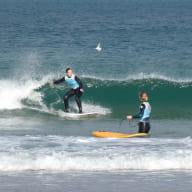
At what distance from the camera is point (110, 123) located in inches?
702

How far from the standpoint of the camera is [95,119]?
1817 centimetres

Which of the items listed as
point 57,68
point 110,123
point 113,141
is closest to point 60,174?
point 113,141

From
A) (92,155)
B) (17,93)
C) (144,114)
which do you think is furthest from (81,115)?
(92,155)

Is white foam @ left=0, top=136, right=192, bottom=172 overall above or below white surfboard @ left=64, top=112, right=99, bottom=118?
below

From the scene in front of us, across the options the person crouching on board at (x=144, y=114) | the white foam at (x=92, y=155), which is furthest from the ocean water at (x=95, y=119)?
the person crouching on board at (x=144, y=114)

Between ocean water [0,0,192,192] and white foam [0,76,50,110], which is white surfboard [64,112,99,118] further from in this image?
white foam [0,76,50,110]

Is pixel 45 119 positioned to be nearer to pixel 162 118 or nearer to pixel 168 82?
pixel 162 118

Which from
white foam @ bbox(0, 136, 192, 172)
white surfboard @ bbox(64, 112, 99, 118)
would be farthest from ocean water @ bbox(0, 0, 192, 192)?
white surfboard @ bbox(64, 112, 99, 118)

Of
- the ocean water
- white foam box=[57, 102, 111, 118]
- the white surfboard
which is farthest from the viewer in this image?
white foam box=[57, 102, 111, 118]

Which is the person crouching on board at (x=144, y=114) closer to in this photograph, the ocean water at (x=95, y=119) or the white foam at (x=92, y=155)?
the ocean water at (x=95, y=119)

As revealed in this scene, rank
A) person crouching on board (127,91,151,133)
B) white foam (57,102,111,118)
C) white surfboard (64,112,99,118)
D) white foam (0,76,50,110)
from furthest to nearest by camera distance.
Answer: white foam (0,76,50,110) → white foam (57,102,111,118) → white surfboard (64,112,99,118) → person crouching on board (127,91,151,133)

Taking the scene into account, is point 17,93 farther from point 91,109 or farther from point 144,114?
point 144,114

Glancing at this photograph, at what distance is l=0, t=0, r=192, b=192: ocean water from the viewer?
458 inches

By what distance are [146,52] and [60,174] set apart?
25484 mm
